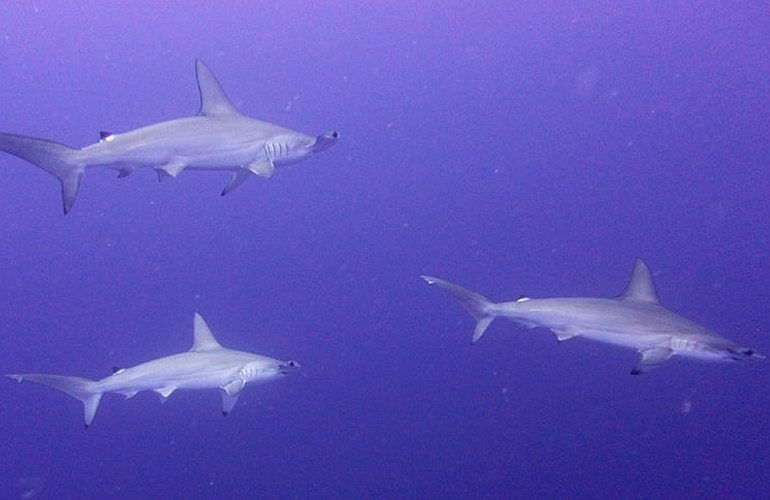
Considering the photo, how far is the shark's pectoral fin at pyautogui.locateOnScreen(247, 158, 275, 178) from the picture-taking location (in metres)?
7.51

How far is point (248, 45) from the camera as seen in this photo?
40.5 meters

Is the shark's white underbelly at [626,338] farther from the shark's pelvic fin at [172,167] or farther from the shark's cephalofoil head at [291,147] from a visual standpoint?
the shark's pelvic fin at [172,167]

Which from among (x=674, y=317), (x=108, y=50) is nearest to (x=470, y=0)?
(x=108, y=50)

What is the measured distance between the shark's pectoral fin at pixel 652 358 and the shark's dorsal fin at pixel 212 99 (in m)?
5.27

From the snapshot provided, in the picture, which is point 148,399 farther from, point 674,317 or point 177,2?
point 177,2

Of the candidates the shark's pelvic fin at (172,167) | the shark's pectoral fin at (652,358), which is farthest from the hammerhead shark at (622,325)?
the shark's pelvic fin at (172,167)

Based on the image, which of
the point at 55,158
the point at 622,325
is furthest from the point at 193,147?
the point at 622,325

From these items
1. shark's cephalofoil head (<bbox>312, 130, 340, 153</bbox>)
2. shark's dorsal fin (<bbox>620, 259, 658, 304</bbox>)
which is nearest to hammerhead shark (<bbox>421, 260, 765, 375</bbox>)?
shark's dorsal fin (<bbox>620, 259, 658, 304</bbox>)

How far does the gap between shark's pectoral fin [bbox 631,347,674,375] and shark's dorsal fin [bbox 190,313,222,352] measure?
5277 mm

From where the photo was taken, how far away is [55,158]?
6.44 m

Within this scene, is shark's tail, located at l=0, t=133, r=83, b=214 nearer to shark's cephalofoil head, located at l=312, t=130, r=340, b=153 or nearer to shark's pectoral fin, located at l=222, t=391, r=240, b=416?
shark's cephalofoil head, located at l=312, t=130, r=340, b=153

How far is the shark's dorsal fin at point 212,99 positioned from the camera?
7.76 meters

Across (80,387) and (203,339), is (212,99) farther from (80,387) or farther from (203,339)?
(80,387)

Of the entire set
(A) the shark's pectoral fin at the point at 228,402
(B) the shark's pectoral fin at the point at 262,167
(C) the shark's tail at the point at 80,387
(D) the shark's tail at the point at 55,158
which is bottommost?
(C) the shark's tail at the point at 80,387
